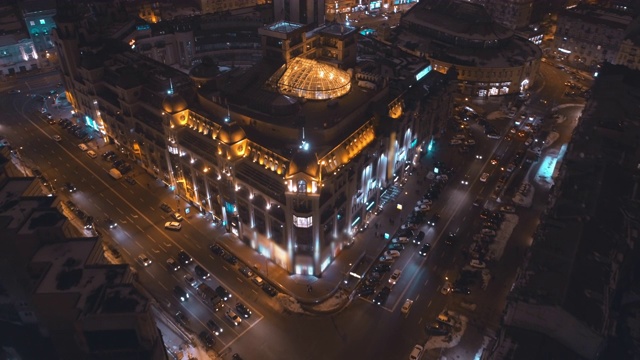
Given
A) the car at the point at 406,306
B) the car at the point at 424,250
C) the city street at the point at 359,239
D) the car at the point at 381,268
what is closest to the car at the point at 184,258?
the city street at the point at 359,239

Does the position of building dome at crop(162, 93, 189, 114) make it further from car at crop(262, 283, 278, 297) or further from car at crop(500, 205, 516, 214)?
Result: car at crop(500, 205, 516, 214)

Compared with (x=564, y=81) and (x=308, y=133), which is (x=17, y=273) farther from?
(x=564, y=81)

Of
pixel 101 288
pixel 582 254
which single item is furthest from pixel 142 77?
pixel 582 254

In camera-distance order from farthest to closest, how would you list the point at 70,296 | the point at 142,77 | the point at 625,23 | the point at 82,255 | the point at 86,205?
the point at 625,23
the point at 142,77
the point at 86,205
the point at 82,255
the point at 70,296

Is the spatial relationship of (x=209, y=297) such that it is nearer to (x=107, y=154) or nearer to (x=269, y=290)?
(x=269, y=290)

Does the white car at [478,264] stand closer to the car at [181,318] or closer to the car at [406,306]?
the car at [406,306]

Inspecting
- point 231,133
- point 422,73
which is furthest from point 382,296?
point 422,73

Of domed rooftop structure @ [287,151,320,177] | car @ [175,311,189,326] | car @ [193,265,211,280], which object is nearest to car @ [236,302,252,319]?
car @ [175,311,189,326]

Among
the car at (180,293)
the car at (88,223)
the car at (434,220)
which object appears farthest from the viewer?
the car at (434,220)
